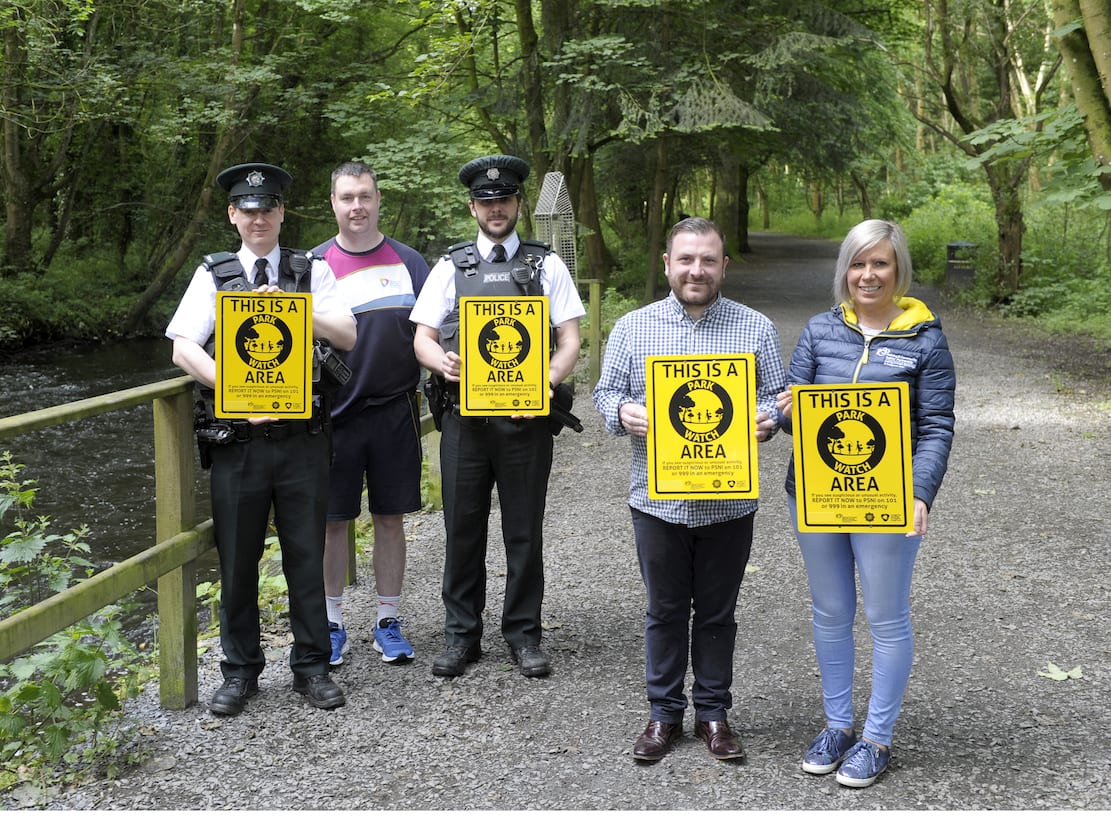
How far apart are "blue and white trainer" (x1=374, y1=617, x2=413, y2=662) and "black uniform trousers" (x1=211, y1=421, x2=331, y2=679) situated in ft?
1.51

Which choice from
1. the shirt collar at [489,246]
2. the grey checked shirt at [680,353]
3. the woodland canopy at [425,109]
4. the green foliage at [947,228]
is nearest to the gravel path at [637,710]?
the grey checked shirt at [680,353]

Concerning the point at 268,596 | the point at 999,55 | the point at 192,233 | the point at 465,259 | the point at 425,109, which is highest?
the point at 999,55

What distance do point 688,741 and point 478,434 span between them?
1.54m

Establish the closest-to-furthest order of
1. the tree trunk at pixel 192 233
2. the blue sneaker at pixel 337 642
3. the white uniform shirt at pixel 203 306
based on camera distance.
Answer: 1. the white uniform shirt at pixel 203 306
2. the blue sneaker at pixel 337 642
3. the tree trunk at pixel 192 233

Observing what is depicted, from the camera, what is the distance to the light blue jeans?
3.59 metres

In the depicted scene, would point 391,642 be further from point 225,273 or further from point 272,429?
point 225,273

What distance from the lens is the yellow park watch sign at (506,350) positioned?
4434 millimetres

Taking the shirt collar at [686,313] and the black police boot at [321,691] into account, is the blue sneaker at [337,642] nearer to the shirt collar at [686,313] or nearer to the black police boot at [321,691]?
the black police boot at [321,691]

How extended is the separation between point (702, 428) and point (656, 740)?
Answer: 3.71 ft

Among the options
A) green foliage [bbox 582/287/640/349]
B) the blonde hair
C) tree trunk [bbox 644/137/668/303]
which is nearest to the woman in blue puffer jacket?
the blonde hair

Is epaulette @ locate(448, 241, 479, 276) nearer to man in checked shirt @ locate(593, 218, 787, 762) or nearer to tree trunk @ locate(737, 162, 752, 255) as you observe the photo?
man in checked shirt @ locate(593, 218, 787, 762)

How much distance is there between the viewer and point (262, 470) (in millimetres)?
4285

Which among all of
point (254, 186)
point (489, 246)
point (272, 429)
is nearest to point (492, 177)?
point (489, 246)

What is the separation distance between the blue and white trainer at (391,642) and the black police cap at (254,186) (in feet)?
6.43
